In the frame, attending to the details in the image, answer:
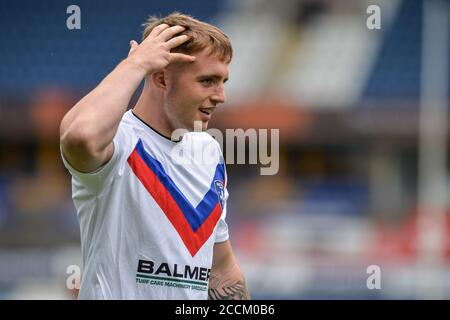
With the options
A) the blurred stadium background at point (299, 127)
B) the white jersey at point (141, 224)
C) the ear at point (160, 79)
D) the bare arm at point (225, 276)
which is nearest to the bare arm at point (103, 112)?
the white jersey at point (141, 224)

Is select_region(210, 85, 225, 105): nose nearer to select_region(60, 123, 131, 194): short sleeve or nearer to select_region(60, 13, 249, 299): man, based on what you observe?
select_region(60, 13, 249, 299): man

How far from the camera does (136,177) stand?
2600mm

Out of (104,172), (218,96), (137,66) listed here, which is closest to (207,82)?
(218,96)

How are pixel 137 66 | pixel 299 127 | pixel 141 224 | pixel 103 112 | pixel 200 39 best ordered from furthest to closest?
pixel 299 127, pixel 200 39, pixel 141 224, pixel 137 66, pixel 103 112

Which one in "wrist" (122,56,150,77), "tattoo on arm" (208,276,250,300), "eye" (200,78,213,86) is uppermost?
"eye" (200,78,213,86)

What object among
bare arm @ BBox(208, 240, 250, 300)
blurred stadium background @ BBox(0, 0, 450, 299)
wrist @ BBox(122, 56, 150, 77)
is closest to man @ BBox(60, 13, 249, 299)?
wrist @ BBox(122, 56, 150, 77)

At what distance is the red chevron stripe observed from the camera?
2.62 meters

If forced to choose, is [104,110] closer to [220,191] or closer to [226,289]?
[220,191]

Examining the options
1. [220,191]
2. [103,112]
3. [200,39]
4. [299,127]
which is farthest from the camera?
[299,127]

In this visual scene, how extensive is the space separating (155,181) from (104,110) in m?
0.41

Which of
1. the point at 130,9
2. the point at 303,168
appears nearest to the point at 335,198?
the point at 303,168

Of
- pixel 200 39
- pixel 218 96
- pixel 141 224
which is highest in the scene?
pixel 200 39

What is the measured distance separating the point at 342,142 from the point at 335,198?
0.82 m

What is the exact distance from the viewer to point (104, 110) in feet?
7.59
